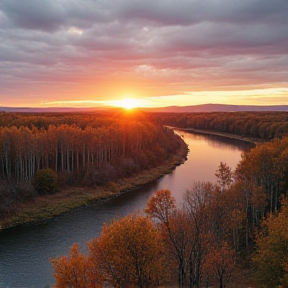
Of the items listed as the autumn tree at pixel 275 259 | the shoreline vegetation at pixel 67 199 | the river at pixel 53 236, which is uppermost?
the autumn tree at pixel 275 259

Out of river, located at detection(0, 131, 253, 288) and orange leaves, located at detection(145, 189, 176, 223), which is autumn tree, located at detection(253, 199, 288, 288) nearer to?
orange leaves, located at detection(145, 189, 176, 223)

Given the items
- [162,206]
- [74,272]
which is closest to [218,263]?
[162,206]

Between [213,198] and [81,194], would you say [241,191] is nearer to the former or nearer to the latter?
[213,198]

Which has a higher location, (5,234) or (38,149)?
(38,149)

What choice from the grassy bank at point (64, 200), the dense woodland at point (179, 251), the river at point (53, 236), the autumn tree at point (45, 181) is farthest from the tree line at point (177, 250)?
the autumn tree at point (45, 181)

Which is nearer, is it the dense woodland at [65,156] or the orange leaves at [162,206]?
the orange leaves at [162,206]

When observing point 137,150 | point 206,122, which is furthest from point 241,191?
point 206,122

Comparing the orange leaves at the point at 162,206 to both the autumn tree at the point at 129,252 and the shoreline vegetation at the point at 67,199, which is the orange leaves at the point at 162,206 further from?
the shoreline vegetation at the point at 67,199
